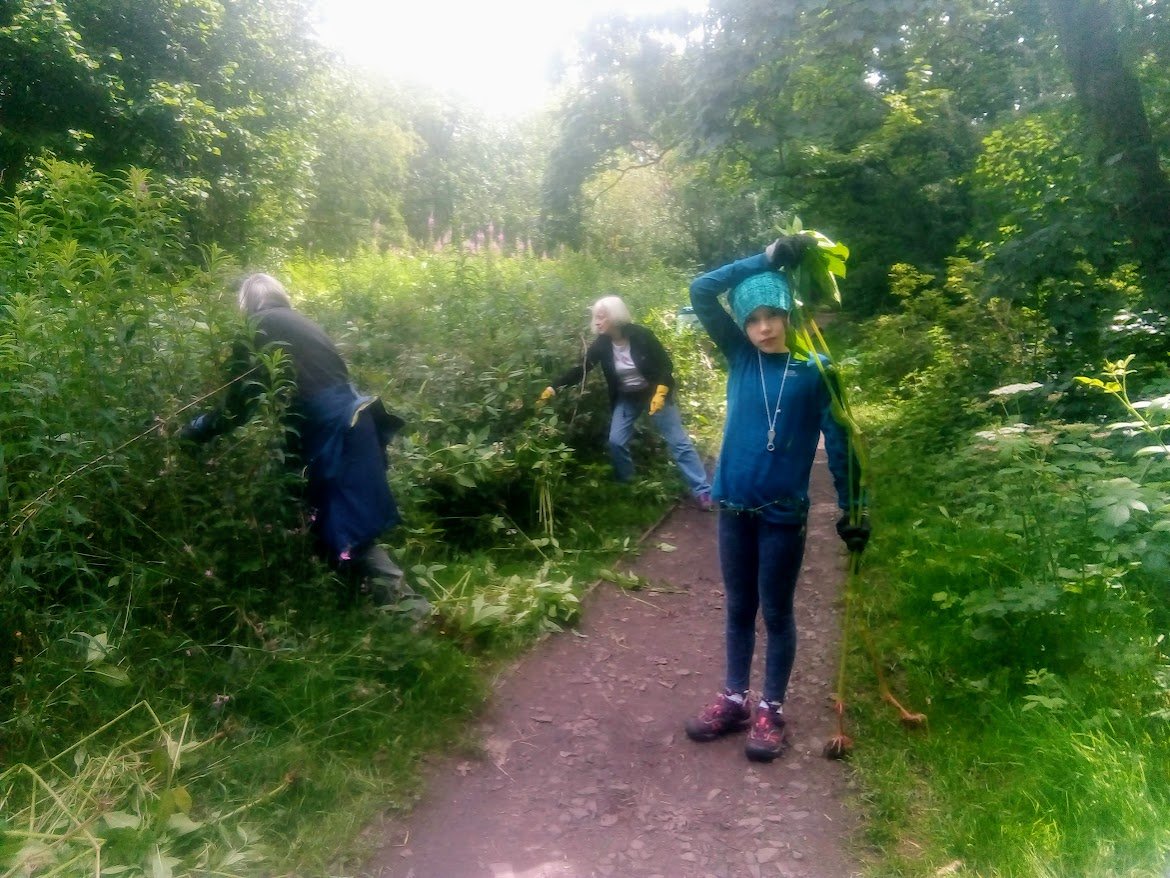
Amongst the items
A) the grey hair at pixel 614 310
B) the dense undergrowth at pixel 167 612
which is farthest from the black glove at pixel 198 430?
the grey hair at pixel 614 310

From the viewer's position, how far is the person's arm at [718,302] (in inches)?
142

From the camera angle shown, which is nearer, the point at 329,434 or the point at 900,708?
the point at 900,708

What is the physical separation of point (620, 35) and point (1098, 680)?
11419 mm

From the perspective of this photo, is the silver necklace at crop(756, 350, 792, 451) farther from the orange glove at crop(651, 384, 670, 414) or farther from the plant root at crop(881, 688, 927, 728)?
the orange glove at crop(651, 384, 670, 414)

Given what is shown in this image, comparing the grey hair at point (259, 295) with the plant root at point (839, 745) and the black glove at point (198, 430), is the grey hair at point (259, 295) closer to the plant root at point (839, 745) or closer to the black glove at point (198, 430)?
the black glove at point (198, 430)

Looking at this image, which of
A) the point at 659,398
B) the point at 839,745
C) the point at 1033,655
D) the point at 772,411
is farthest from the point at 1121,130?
the point at 839,745

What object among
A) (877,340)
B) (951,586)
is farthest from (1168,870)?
(877,340)

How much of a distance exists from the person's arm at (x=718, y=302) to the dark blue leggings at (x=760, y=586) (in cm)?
70

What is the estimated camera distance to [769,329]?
11.3ft

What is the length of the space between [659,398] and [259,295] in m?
3.36

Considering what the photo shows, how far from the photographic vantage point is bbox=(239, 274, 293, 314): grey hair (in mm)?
4012

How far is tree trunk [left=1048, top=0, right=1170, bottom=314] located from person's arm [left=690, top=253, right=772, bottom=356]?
4.05m

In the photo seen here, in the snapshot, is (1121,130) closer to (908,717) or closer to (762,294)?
(762,294)

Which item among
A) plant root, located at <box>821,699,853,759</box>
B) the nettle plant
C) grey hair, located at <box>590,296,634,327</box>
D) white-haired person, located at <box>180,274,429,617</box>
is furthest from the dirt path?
grey hair, located at <box>590,296,634,327</box>
